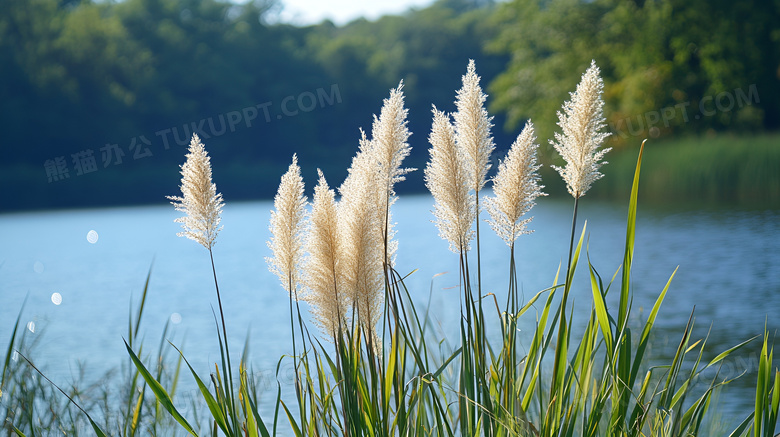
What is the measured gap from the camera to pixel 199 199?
208 cm

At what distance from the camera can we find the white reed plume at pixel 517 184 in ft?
6.73

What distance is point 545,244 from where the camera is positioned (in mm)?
16531

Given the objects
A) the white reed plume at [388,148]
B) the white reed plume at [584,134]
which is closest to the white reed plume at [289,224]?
the white reed plume at [388,148]

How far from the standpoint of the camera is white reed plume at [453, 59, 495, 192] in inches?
81.7

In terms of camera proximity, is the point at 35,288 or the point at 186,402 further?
the point at 35,288

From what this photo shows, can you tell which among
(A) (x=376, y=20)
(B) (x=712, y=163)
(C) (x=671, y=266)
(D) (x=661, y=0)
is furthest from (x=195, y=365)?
(A) (x=376, y=20)

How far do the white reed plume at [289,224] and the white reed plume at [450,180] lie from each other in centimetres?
36

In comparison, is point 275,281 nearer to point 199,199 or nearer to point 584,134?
point 199,199

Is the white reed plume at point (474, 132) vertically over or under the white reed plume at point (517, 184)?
over

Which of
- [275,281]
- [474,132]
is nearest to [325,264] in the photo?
[474,132]

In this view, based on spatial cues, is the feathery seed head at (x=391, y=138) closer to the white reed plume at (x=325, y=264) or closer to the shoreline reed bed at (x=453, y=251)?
the shoreline reed bed at (x=453, y=251)

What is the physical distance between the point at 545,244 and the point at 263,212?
15.5 meters

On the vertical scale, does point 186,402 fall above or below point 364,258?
below

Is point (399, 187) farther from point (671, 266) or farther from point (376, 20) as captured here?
point (376, 20)
